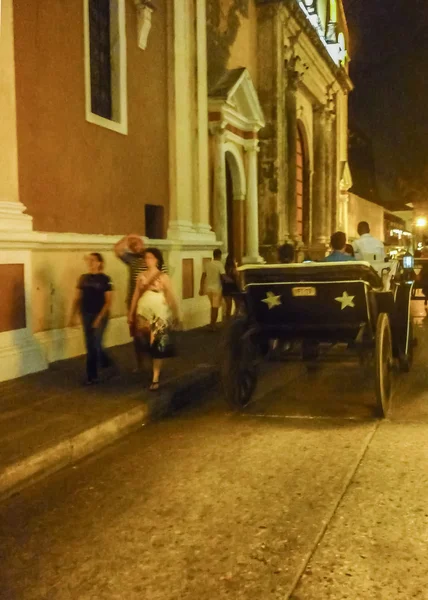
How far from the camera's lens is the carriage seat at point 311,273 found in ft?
22.5

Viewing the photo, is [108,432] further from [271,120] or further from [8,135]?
[271,120]

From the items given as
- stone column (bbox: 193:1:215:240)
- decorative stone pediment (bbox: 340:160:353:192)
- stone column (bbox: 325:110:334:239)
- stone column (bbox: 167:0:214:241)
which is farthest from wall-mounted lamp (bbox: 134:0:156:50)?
decorative stone pediment (bbox: 340:160:353:192)

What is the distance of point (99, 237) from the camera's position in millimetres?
10547

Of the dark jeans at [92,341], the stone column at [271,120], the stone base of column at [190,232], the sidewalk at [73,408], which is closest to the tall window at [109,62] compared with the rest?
the stone base of column at [190,232]

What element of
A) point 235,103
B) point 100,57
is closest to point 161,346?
point 100,57

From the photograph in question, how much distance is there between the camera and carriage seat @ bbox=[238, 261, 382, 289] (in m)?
6.87

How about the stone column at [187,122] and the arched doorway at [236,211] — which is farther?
the arched doorway at [236,211]

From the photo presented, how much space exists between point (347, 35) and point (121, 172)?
2658cm

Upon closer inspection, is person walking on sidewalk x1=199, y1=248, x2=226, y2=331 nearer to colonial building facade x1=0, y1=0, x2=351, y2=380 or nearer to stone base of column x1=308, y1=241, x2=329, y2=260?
colonial building facade x1=0, y1=0, x2=351, y2=380

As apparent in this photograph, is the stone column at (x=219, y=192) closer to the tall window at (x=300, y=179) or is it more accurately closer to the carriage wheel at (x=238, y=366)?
the carriage wheel at (x=238, y=366)

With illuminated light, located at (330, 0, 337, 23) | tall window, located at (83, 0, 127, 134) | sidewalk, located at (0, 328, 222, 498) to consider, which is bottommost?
sidewalk, located at (0, 328, 222, 498)

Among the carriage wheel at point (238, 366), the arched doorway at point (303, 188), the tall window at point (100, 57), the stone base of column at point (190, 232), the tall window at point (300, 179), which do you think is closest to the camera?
the carriage wheel at point (238, 366)

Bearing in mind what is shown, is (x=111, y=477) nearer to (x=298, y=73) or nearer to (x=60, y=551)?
(x=60, y=551)

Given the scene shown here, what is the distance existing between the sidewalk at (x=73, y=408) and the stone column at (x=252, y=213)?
28.7 ft
